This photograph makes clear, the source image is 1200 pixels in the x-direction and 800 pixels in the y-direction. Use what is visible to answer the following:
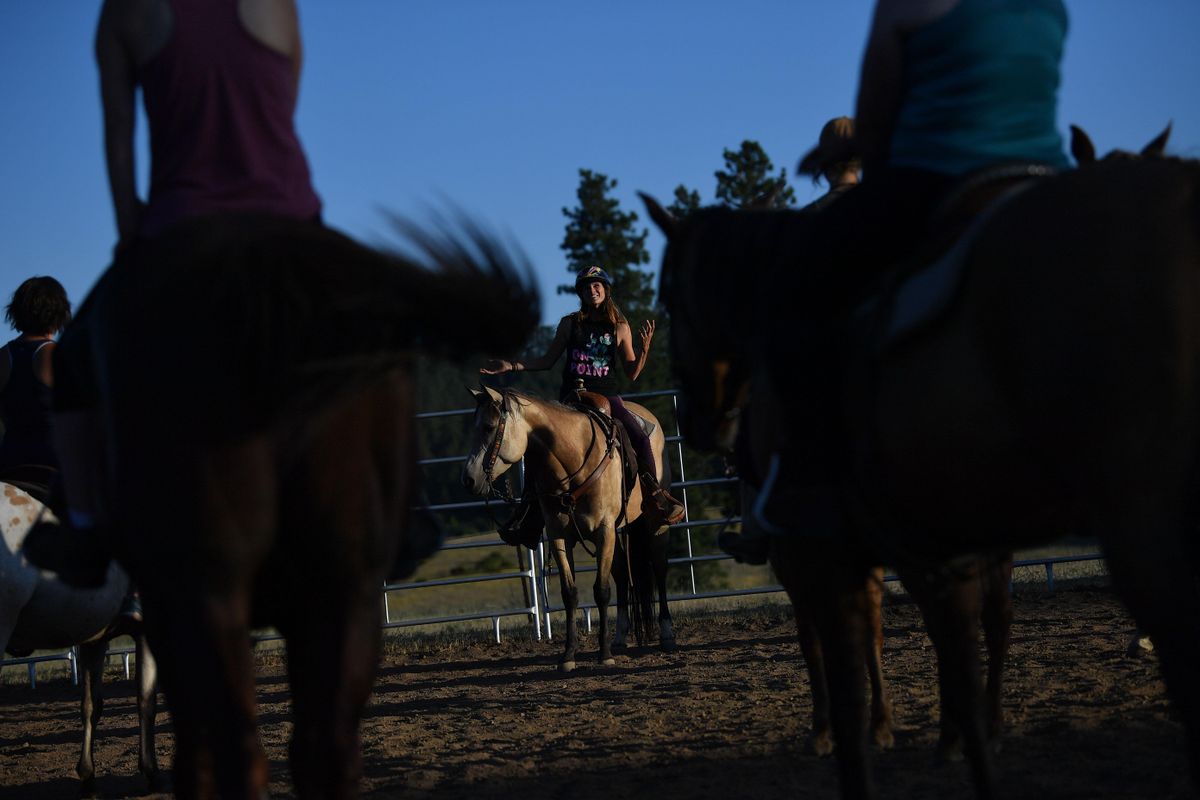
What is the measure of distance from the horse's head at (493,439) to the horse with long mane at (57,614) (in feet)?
15.1

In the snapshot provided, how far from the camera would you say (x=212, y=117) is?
2.83 m

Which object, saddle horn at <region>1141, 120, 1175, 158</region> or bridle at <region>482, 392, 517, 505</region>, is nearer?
saddle horn at <region>1141, 120, 1175, 158</region>

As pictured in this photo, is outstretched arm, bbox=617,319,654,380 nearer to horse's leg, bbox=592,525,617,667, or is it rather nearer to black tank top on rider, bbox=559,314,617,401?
black tank top on rider, bbox=559,314,617,401

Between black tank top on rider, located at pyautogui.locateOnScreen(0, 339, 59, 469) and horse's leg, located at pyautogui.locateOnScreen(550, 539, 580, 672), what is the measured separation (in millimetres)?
4976

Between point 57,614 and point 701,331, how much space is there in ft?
12.7

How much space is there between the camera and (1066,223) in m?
2.53

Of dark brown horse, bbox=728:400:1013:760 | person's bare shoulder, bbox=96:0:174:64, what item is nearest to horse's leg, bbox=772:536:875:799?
dark brown horse, bbox=728:400:1013:760

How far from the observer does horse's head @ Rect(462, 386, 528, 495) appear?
426 inches

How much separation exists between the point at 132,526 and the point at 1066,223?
80.4 inches

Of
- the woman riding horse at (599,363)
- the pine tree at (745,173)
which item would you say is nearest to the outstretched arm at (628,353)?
the woman riding horse at (599,363)

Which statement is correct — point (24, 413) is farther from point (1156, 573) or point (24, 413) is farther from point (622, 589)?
point (622, 589)

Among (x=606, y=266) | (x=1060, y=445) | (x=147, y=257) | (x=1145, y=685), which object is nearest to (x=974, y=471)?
(x=1060, y=445)

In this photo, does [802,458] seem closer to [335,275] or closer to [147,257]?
[335,275]

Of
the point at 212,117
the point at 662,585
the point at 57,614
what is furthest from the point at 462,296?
the point at 662,585
